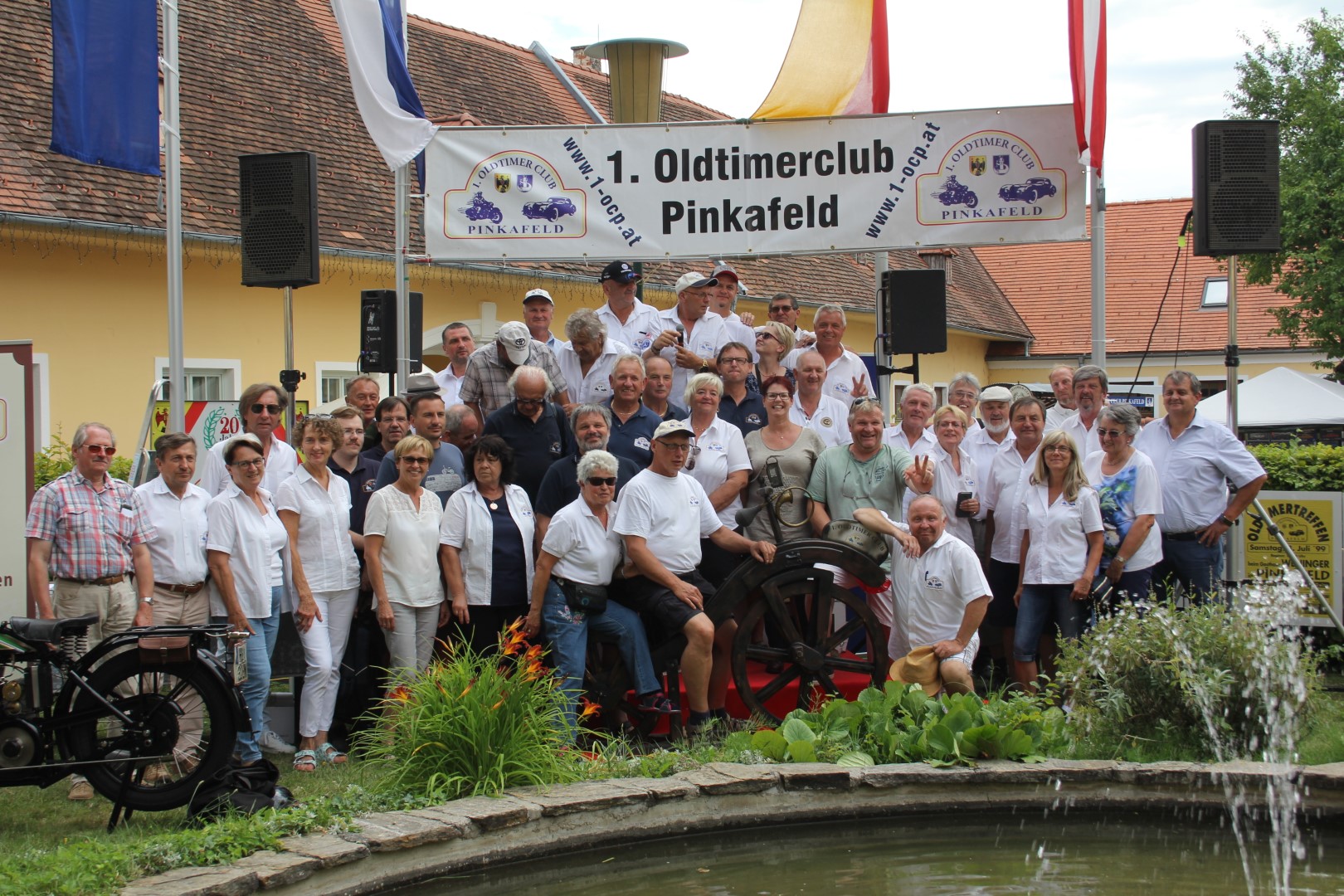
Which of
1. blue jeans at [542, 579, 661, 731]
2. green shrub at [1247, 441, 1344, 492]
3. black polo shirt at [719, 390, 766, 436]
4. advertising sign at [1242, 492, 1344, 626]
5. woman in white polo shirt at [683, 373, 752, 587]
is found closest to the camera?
blue jeans at [542, 579, 661, 731]

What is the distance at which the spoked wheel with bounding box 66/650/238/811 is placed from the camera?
5.60m

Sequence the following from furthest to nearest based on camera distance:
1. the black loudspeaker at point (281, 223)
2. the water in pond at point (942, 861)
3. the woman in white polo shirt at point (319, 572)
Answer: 1. the black loudspeaker at point (281, 223)
2. the woman in white polo shirt at point (319, 572)
3. the water in pond at point (942, 861)

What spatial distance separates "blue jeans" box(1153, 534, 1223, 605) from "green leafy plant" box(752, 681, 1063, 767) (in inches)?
83.3

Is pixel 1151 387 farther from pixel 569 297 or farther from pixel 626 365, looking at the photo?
pixel 626 365

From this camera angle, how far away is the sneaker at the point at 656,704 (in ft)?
22.2

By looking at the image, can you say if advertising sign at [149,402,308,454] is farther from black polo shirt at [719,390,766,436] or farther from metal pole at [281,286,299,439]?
black polo shirt at [719,390,766,436]

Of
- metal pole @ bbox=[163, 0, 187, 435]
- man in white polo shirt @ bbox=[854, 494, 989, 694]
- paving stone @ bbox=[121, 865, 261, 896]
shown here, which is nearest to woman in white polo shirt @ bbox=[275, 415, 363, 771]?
metal pole @ bbox=[163, 0, 187, 435]

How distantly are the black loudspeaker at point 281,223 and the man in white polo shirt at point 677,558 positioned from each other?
3292 millimetres

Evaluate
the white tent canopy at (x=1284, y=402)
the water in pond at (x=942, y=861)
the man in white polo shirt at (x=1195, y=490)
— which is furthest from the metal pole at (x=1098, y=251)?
the white tent canopy at (x=1284, y=402)

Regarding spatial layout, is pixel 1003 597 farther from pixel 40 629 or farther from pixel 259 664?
pixel 40 629

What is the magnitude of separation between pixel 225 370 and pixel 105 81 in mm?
8495

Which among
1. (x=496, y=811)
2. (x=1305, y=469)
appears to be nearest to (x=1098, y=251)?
(x=1305, y=469)

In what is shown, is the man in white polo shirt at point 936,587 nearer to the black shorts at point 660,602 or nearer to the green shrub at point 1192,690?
the green shrub at point 1192,690

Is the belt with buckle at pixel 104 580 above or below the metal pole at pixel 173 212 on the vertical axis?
below
